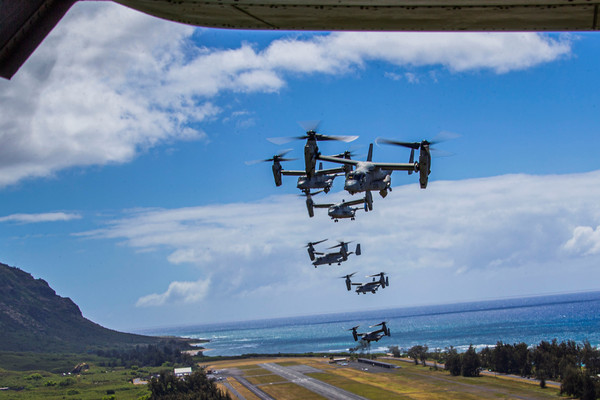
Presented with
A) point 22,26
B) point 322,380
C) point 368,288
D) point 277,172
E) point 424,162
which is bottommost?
point 322,380

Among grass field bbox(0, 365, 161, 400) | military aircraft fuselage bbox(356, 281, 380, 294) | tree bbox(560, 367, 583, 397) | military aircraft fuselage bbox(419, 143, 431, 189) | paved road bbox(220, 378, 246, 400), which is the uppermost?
military aircraft fuselage bbox(419, 143, 431, 189)

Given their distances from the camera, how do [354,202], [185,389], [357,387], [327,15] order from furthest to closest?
[357,387] → [185,389] → [354,202] → [327,15]

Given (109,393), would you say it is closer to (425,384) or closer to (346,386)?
(346,386)

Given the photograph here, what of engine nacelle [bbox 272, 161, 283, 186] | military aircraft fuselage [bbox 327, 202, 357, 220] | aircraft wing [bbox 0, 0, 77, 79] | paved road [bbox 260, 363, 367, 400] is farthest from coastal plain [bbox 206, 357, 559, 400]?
aircraft wing [bbox 0, 0, 77, 79]

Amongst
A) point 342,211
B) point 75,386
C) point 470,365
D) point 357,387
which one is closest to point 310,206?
point 342,211

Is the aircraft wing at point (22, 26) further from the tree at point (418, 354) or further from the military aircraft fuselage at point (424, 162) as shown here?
the tree at point (418, 354)

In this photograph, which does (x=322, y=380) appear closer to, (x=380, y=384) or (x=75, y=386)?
(x=380, y=384)

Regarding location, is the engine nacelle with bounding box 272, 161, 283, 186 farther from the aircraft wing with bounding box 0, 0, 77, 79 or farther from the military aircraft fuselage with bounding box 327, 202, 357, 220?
the aircraft wing with bounding box 0, 0, 77, 79

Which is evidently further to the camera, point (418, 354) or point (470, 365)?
point (418, 354)
